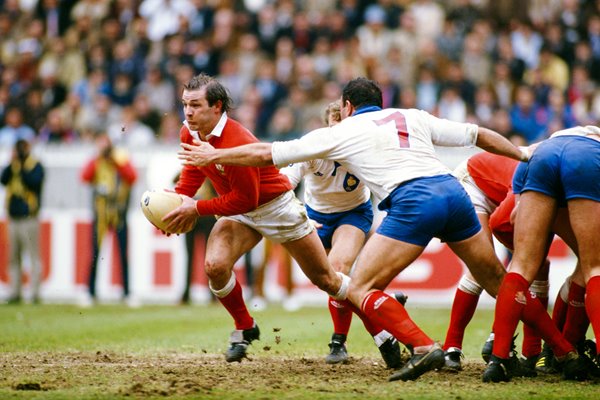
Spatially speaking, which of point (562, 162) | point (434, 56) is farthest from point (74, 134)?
point (562, 162)

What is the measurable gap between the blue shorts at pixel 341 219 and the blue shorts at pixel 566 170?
2615 millimetres

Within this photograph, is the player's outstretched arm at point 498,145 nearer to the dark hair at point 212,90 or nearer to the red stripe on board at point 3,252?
the dark hair at point 212,90

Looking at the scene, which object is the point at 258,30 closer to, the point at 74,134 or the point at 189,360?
the point at 74,134

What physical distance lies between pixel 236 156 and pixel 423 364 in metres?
2.27

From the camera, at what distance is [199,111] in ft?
31.9

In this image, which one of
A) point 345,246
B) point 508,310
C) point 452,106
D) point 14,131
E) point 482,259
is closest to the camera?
point 508,310

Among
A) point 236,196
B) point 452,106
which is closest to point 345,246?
point 236,196

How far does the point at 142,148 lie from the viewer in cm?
1941

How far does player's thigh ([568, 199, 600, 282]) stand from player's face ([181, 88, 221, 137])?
328 centimetres

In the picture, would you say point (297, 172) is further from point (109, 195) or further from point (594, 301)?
point (109, 195)

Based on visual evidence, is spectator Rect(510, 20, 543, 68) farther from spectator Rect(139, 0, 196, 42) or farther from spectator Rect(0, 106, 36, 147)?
spectator Rect(0, 106, 36, 147)

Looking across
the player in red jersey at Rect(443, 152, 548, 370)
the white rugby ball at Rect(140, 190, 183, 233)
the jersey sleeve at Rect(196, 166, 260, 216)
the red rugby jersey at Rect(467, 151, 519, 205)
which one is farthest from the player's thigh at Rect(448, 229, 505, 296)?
the white rugby ball at Rect(140, 190, 183, 233)

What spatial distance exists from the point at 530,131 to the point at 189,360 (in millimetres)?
10668

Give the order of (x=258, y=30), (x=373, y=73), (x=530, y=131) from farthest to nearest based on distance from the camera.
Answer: (x=258, y=30)
(x=373, y=73)
(x=530, y=131)
